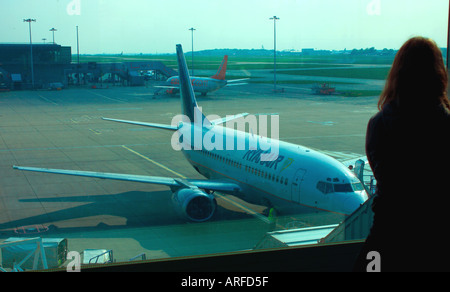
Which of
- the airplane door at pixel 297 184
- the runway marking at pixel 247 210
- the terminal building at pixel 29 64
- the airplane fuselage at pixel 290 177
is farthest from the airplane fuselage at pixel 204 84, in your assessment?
the terminal building at pixel 29 64

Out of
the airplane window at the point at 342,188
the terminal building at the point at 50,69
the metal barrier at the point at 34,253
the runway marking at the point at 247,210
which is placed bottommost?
the runway marking at the point at 247,210

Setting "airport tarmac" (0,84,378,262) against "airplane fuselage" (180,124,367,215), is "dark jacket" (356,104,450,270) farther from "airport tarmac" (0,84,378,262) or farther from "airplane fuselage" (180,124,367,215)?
"airplane fuselage" (180,124,367,215)

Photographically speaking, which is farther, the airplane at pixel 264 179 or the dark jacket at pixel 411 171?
the airplane at pixel 264 179

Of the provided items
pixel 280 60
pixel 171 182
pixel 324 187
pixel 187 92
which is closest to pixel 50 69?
pixel 280 60

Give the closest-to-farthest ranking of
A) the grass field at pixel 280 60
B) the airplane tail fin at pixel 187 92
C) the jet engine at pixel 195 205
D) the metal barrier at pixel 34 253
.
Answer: the metal barrier at pixel 34 253 < the grass field at pixel 280 60 < the jet engine at pixel 195 205 < the airplane tail fin at pixel 187 92

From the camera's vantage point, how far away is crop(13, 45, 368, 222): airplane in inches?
456

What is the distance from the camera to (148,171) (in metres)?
20.3

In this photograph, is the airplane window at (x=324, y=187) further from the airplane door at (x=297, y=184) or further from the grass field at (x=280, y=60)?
the grass field at (x=280, y=60)

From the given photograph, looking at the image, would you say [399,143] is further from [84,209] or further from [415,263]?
[84,209]

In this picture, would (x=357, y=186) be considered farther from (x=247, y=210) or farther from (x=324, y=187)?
(x=247, y=210)

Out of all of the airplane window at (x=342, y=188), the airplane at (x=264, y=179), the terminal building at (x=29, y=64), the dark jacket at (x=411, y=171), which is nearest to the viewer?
the dark jacket at (x=411, y=171)

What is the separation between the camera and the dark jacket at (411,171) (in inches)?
88.2

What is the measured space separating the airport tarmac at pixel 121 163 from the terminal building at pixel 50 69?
2.02 feet

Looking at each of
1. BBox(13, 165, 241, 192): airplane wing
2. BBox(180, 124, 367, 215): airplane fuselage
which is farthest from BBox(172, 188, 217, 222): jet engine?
BBox(180, 124, 367, 215): airplane fuselage
